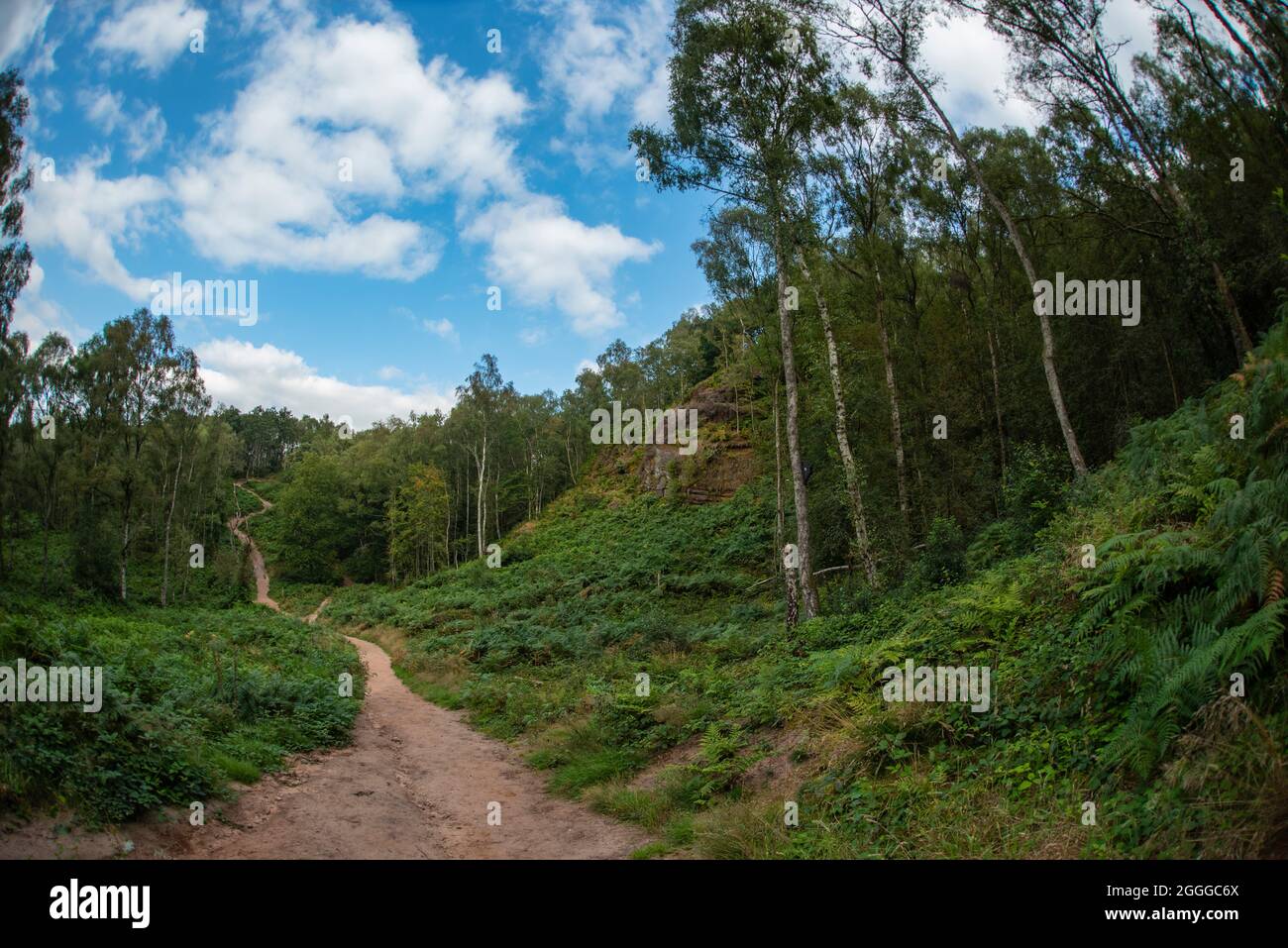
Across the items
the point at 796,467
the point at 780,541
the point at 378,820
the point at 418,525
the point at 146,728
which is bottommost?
the point at 378,820

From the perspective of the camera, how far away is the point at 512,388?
158ft

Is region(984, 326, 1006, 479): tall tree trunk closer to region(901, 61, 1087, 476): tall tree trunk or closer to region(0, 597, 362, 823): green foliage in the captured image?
region(901, 61, 1087, 476): tall tree trunk

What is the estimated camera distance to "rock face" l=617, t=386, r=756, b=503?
4085cm

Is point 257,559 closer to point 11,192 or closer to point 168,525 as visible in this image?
point 168,525

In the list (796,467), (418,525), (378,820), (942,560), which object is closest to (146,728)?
(378,820)

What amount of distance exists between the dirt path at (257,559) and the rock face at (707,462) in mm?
25204

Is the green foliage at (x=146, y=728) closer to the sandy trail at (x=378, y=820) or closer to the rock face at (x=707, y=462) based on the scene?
the sandy trail at (x=378, y=820)

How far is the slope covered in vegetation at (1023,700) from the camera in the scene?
4.00 meters

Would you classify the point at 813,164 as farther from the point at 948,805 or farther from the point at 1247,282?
the point at 948,805

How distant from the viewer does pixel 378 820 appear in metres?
6.76

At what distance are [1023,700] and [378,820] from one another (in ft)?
22.0

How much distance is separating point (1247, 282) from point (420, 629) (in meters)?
28.8

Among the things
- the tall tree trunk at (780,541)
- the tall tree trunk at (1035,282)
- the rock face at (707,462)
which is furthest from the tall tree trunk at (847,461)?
the rock face at (707,462)
